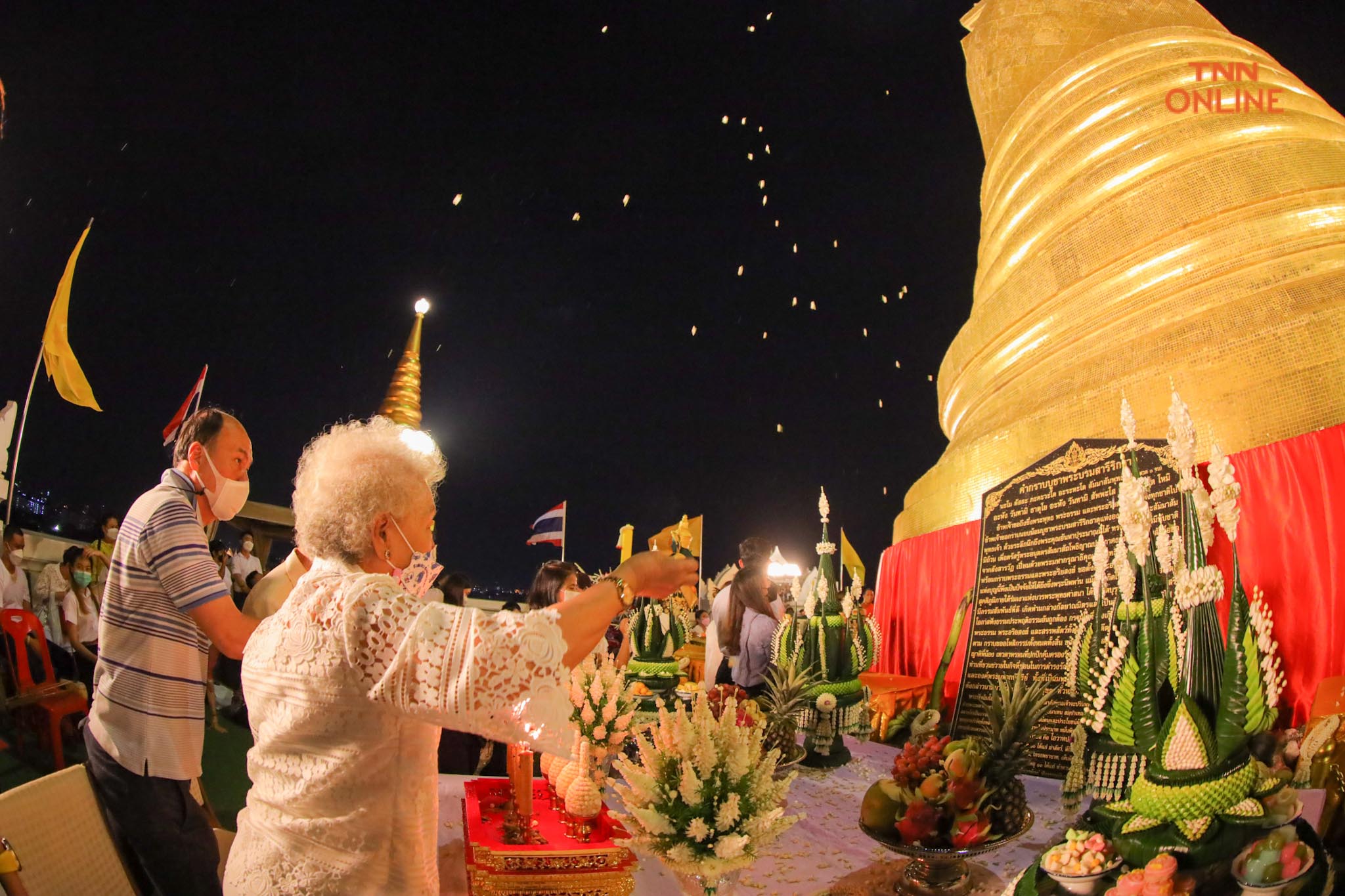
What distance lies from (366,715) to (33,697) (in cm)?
469

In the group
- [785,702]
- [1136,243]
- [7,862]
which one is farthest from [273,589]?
[1136,243]

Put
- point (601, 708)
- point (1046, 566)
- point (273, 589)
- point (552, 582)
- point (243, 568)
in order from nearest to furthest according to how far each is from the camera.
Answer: point (273, 589)
point (601, 708)
point (552, 582)
point (1046, 566)
point (243, 568)

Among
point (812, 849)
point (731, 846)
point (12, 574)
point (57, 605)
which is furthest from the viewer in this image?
point (57, 605)

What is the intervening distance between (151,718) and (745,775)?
4.90 feet

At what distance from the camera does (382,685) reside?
3.92 feet

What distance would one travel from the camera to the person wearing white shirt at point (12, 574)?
5.64 metres

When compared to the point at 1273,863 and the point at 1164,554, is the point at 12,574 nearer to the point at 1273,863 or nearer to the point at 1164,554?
the point at 1164,554

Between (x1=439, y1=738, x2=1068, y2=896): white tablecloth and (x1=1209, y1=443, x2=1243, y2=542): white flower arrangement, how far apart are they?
1.15 meters

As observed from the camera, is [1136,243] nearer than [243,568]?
Yes

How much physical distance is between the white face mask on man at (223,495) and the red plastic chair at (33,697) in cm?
319

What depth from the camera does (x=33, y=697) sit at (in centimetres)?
458

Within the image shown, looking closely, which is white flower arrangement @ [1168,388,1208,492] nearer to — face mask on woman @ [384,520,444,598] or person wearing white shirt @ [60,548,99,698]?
face mask on woman @ [384,520,444,598]

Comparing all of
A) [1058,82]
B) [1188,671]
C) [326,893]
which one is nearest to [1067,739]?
[1188,671]

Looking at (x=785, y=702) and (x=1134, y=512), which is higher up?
(x=1134, y=512)
